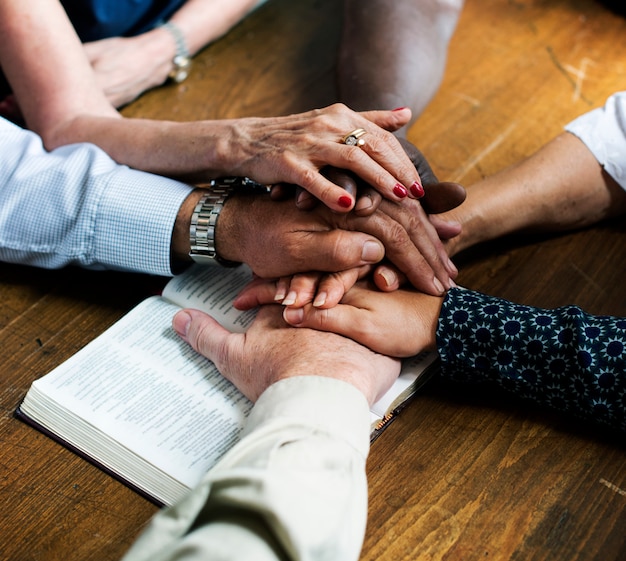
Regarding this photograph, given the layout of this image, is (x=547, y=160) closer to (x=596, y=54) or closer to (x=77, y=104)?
(x=596, y=54)

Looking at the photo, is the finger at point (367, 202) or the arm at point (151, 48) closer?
the finger at point (367, 202)

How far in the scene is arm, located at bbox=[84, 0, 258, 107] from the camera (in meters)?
1.47

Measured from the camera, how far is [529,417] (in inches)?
37.9

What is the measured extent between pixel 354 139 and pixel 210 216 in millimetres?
242

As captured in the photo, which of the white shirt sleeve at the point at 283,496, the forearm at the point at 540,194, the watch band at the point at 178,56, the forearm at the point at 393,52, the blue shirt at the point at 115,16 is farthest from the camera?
the watch band at the point at 178,56

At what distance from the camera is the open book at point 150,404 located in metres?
0.88

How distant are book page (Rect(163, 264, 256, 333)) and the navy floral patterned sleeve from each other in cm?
30

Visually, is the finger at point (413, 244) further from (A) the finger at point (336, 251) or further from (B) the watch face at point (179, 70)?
(B) the watch face at point (179, 70)

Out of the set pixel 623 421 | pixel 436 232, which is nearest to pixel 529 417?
pixel 623 421

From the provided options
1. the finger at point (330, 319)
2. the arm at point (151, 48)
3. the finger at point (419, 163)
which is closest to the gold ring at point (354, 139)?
the finger at point (419, 163)

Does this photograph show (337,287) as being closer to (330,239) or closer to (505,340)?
(330,239)

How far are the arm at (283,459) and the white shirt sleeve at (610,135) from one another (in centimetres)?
53

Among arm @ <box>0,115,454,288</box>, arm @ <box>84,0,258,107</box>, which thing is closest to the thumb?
arm @ <box>0,115,454,288</box>

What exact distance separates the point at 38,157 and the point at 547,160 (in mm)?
826
